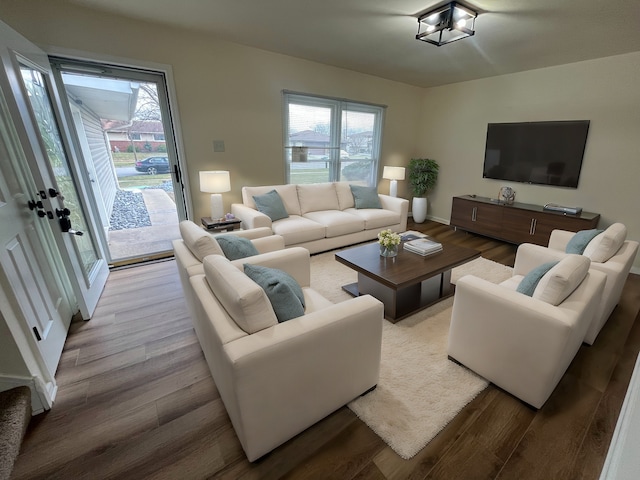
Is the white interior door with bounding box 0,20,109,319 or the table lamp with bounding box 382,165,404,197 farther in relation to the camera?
the table lamp with bounding box 382,165,404,197

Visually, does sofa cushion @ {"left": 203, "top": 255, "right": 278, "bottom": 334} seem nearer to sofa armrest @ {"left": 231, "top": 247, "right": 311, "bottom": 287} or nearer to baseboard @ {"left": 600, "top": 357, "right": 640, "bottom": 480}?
sofa armrest @ {"left": 231, "top": 247, "right": 311, "bottom": 287}

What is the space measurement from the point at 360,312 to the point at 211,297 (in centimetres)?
77

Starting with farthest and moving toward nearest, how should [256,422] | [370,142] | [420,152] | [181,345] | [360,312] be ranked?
[420,152] < [370,142] < [181,345] < [360,312] < [256,422]

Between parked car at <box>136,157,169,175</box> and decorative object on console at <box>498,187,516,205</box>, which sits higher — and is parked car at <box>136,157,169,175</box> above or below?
above

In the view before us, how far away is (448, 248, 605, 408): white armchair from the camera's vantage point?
54.3 inches

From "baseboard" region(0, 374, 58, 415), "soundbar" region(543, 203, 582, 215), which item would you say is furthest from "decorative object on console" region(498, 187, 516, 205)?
"baseboard" region(0, 374, 58, 415)

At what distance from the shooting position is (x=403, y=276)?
218cm

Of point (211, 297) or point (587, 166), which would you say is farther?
point (587, 166)

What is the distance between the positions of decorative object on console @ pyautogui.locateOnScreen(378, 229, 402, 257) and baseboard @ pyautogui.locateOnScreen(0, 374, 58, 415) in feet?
7.99

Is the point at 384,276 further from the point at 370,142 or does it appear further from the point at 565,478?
the point at 370,142

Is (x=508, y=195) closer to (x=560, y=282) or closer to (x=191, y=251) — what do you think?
(x=560, y=282)

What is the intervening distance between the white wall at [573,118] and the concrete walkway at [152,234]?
189 inches

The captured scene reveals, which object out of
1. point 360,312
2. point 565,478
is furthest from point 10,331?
point 565,478

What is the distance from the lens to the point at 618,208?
3.40 metres
